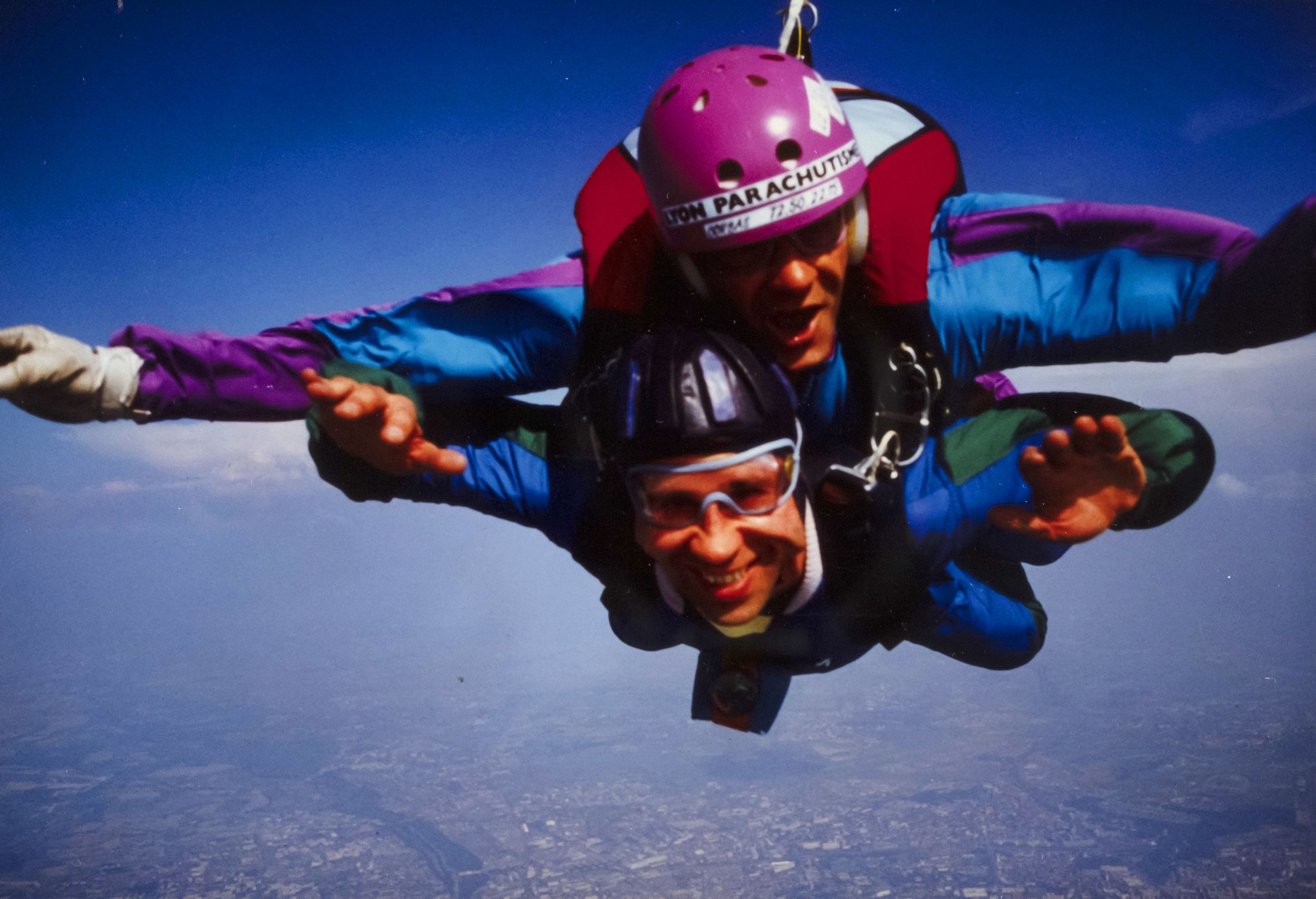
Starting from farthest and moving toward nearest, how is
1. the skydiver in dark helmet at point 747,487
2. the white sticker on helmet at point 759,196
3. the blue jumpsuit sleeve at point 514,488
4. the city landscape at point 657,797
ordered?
1. the city landscape at point 657,797
2. the blue jumpsuit sleeve at point 514,488
3. the white sticker on helmet at point 759,196
4. the skydiver in dark helmet at point 747,487

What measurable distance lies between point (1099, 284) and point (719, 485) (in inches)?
36.3

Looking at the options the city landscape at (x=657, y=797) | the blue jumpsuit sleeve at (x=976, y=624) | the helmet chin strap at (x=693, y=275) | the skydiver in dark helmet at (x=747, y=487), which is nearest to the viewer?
the skydiver in dark helmet at (x=747, y=487)

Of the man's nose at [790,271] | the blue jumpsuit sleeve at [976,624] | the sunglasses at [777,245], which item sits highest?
the sunglasses at [777,245]

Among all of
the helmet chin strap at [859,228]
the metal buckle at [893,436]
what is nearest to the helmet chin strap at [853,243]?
the helmet chin strap at [859,228]

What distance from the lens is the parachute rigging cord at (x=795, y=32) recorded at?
2359mm

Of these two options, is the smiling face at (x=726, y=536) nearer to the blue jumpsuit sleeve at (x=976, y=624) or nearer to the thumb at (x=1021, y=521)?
the thumb at (x=1021, y=521)

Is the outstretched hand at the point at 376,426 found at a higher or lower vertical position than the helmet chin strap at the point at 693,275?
lower

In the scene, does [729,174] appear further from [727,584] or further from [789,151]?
[727,584]

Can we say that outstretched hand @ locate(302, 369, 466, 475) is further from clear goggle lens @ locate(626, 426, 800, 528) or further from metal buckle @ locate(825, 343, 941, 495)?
metal buckle @ locate(825, 343, 941, 495)

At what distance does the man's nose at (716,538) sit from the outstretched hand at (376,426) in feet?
1.73

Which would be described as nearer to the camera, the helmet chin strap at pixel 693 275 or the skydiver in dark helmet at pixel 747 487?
the skydiver in dark helmet at pixel 747 487

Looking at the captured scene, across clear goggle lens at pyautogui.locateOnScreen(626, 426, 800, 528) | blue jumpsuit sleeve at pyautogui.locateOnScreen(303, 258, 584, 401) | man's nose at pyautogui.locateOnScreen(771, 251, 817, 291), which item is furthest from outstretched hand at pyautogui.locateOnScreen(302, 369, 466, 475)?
man's nose at pyautogui.locateOnScreen(771, 251, 817, 291)

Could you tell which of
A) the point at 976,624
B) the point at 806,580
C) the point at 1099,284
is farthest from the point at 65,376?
the point at 976,624

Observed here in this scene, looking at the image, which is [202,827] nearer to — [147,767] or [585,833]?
[147,767]
